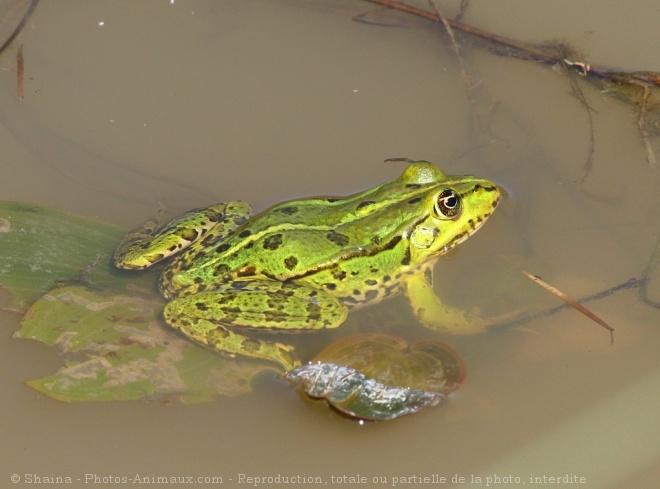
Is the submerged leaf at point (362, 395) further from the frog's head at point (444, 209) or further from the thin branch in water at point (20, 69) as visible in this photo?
the thin branch in water at point (20, 69)

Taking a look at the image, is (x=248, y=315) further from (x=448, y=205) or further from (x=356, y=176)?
(x=356, y=176)

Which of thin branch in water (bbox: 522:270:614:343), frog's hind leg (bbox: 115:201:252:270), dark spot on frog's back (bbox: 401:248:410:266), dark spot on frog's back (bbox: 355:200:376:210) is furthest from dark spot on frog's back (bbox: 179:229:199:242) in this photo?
thin branch in water (bbox: 522:270:614:343)

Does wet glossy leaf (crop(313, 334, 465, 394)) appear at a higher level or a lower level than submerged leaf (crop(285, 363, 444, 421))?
higher

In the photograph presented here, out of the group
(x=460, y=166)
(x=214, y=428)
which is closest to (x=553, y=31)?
(x=460, y=166)

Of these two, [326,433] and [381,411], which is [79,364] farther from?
[381,411]

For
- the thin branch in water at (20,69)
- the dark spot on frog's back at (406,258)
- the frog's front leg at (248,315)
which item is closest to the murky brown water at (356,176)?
the thin branch in water at (20,69)

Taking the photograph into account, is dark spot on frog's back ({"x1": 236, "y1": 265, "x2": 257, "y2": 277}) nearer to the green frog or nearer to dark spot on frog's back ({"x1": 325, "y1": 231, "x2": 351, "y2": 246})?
the green frog
